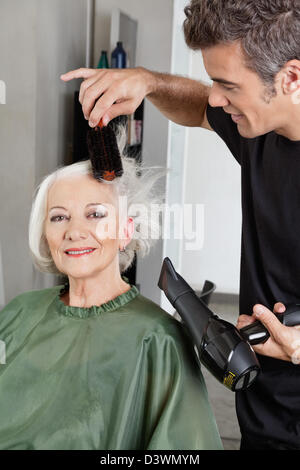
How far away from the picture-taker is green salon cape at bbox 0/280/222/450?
136 centimetres

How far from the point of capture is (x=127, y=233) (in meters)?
1.68

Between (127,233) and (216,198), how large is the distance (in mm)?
2799

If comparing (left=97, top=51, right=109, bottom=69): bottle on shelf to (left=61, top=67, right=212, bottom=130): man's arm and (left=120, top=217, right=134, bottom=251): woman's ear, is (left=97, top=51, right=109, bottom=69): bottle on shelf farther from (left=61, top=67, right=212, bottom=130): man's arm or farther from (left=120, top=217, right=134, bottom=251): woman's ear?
(left=120, top=217, right=134, bottom=251): woman's ear

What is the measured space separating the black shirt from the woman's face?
39 cm

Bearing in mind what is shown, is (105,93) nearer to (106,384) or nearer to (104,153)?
(104,153)

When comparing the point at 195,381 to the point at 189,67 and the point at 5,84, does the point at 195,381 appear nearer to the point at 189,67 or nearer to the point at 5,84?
the point at 5,84

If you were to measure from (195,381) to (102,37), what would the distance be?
2.76 meters

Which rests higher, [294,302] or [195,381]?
[294,302]

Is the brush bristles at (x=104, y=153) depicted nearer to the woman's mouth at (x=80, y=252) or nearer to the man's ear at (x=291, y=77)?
the woman's mouth at (x=80, y=252)

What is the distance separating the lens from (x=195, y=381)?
1.41 metres

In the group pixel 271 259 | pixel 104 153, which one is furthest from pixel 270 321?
pixel 104 153

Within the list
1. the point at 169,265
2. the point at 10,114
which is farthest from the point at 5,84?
the point at 169,265

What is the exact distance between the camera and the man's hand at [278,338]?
126cm

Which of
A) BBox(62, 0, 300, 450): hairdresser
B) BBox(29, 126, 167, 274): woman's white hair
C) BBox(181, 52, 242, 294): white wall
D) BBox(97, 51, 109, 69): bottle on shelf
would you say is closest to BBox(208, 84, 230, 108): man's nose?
BBox(62, 0, 300, 450): hairdresser
